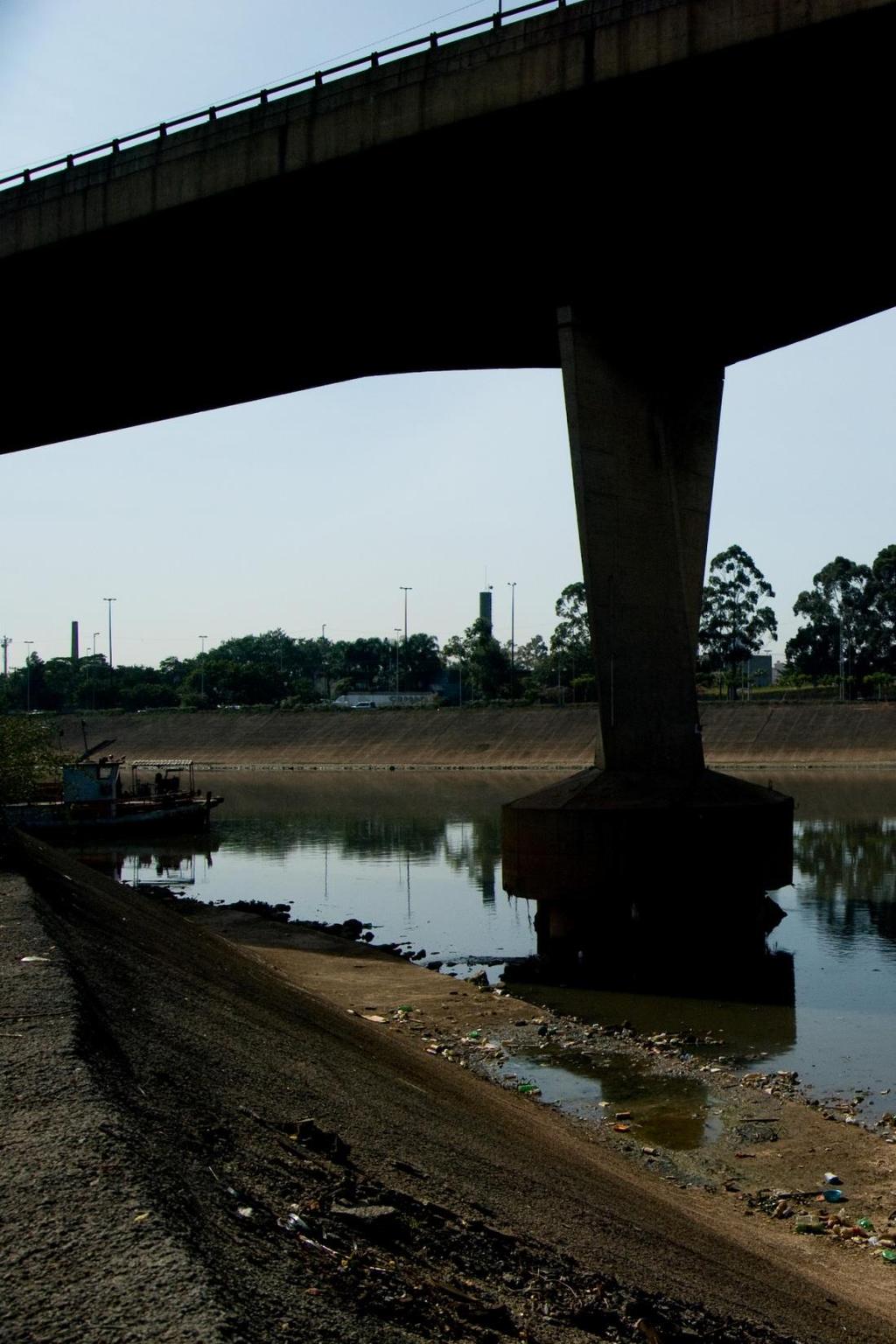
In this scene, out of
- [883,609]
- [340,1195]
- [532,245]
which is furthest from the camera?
[883,609]

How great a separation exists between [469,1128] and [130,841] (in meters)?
46.1

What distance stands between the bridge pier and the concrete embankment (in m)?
45.9

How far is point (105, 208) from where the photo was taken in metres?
32.1

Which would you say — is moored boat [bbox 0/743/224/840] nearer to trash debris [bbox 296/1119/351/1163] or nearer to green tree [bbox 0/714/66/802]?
green tree [bbox 0/714/66/802]

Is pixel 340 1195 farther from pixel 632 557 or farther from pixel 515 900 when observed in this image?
pixel 515 900

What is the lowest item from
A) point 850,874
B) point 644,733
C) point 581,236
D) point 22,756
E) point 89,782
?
point 850,874

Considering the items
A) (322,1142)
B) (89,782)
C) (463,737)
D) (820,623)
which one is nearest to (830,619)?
(820,623)

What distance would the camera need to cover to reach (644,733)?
30.9 m

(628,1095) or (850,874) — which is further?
(850,874)

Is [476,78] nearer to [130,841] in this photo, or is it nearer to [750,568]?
[130,841]

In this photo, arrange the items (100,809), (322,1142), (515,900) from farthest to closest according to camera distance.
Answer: (100,809)
(515,900)
(322,1142)

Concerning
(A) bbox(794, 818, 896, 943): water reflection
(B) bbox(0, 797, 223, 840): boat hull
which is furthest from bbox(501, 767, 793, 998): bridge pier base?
(B) bbox(0, 797, 223, 840): boat hull

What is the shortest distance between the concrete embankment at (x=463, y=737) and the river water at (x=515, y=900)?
8403mm

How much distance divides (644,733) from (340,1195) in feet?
79.9
